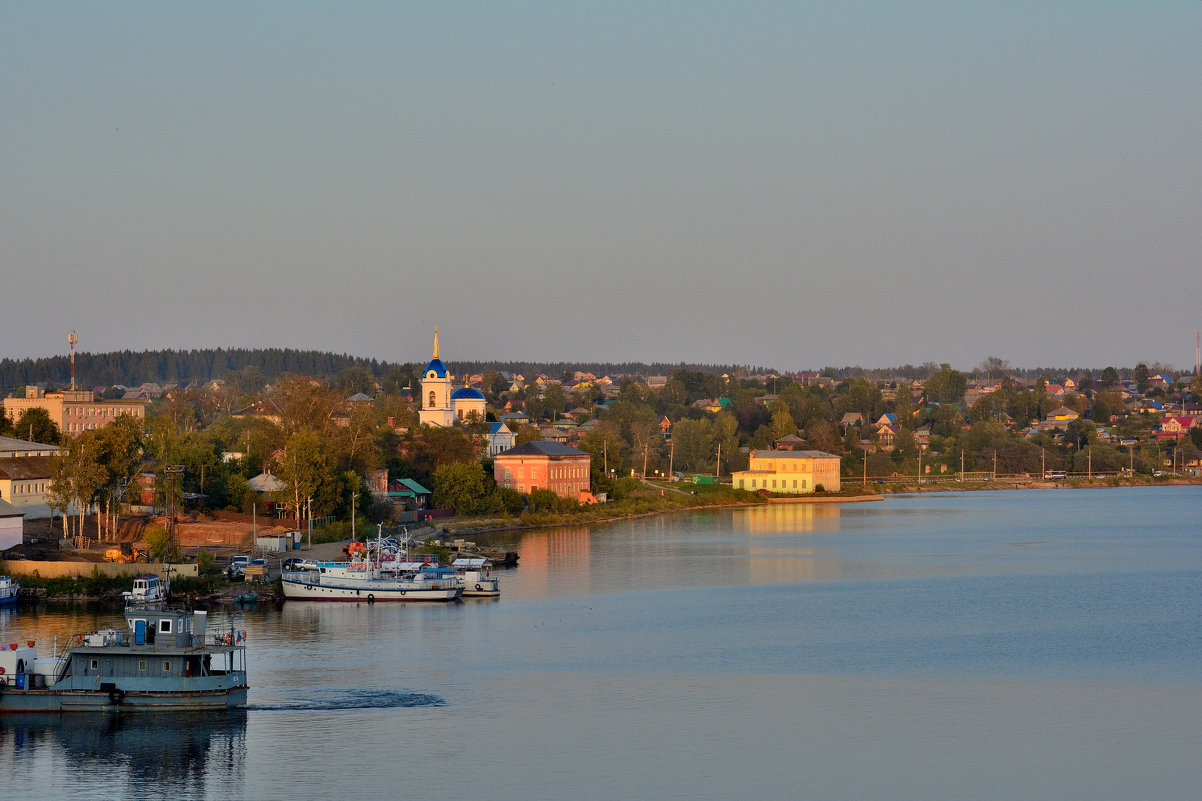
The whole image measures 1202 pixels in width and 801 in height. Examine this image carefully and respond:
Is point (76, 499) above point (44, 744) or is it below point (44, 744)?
above

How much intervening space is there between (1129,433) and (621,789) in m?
108

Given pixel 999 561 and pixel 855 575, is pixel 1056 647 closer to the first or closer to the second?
pixel 855 575

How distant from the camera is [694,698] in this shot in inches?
851

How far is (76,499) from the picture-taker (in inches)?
1422

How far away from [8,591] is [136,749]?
511 inches

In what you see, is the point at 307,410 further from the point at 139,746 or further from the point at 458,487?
the point at 139,746

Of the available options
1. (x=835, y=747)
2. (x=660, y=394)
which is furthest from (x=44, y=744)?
(x=660, y=394)

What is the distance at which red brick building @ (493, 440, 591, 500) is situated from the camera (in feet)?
196

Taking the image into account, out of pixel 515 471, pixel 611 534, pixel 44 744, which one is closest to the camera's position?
pixel 44 744

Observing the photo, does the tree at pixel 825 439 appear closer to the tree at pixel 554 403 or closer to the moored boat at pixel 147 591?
the tree at pixel 554 403

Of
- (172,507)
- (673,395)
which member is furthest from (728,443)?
(172,507)

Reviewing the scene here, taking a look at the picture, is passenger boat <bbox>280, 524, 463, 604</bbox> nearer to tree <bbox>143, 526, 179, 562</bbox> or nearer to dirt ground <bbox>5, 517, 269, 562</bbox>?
tree <bbox>143, 526, 179, 562</bbox>

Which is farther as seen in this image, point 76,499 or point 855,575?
point 855,575

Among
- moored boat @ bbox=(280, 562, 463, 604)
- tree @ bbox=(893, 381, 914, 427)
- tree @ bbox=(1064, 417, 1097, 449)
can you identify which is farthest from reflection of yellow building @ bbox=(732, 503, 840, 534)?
tree @ bbox=(893, 381, 914, 427)
